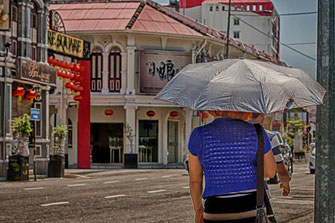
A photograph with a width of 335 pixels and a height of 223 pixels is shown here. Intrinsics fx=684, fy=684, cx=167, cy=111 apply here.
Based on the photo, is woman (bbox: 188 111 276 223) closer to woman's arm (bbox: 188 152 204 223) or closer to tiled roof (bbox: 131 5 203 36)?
woman's arm (bbox: 188 152 204 223)

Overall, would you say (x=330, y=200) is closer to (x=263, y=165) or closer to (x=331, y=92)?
(x=331, y=92)

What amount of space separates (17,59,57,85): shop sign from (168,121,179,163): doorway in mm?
17221

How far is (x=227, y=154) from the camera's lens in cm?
504

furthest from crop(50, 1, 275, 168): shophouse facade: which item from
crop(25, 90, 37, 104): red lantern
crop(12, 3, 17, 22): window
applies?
crop(12, 3, 17, 22): window

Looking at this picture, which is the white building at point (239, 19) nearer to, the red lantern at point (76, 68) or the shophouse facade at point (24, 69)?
the red lantern at point (76, 68)

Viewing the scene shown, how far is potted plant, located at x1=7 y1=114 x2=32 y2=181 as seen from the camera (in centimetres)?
2412

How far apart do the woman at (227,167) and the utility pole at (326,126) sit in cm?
190

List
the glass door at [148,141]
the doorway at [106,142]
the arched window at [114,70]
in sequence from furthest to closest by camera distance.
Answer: the doorway at [106,142] → the glass door at [148,141] → the arched window at [114,70]

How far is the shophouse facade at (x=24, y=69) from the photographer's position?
1004 inches

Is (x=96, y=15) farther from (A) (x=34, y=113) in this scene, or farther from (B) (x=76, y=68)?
(A) (x=34, y=113)

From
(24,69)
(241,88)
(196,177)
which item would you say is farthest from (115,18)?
(196,177)

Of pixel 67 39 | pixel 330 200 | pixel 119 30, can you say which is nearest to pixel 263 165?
pixel 330 200

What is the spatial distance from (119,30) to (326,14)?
3524 centimetres

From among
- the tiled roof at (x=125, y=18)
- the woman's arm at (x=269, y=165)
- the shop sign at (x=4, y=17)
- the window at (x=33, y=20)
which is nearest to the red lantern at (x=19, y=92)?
the shop sign at (x=4, y=17)
